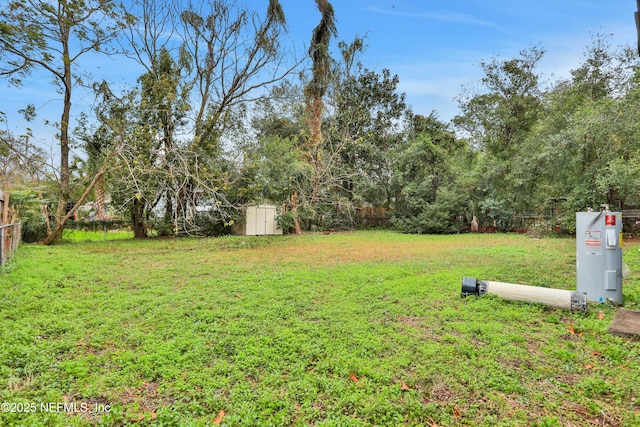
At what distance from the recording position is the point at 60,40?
9578 mm

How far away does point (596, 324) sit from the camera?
10.4ft

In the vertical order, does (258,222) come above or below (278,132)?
below

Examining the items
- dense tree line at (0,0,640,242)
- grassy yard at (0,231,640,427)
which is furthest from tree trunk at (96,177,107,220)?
grassy yard at (0,231,640,427)

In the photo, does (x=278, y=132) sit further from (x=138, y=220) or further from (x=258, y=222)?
(x=138, y=220)

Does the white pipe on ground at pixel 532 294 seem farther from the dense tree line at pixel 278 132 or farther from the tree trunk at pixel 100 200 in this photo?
the tree trunk at pixel 100 200

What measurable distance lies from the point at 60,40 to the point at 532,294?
13.0 m

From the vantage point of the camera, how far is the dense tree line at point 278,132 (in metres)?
9.13

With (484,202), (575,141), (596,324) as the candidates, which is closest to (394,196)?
(484,202)

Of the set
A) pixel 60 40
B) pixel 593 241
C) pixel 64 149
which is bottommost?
pixel 593 241

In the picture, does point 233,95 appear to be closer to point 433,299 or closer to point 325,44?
point 325,44

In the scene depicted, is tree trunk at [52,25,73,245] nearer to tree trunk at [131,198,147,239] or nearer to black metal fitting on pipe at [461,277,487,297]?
tree trunk at [131,198,147,239]

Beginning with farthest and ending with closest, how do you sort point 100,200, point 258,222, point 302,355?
1. point 258,222
2. point 100,200
3. point 302,355

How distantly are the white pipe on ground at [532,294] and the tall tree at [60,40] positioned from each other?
9.56m

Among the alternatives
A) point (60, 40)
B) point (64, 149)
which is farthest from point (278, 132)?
point (60, 40)
